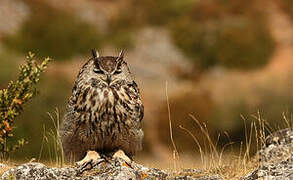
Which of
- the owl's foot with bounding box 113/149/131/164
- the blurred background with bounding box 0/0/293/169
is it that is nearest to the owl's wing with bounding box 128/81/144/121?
the owl's foot with bounding box 113/149/131/164

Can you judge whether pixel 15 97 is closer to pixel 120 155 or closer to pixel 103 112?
pixel 103 112

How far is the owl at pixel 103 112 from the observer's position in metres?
7.84

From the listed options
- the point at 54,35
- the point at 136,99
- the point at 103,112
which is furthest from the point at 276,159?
the point at 54,35

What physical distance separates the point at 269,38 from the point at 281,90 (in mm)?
15661

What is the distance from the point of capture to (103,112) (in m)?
7.80

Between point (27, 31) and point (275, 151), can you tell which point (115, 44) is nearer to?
point (27, 31)

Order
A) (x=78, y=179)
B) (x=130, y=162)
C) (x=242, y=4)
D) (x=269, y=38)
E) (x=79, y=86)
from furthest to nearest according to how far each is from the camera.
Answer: (x=242, y=4), (x=269, y=38), (x=79, y=86), (x=130, y=162), (x=78, y=179)

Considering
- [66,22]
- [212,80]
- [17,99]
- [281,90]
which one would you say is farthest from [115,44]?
[17,99]

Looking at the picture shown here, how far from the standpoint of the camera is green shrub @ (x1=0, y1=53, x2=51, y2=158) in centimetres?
897

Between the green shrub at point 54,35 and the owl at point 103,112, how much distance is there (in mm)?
43878

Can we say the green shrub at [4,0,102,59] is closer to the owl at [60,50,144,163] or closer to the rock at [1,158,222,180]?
the owl at [60,50,144,163]

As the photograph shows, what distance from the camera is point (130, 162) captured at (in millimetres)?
7523

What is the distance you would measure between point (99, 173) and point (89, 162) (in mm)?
298

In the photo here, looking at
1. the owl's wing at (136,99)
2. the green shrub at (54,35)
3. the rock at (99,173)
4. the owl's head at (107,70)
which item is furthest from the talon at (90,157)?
the green shrub at (54,35)
